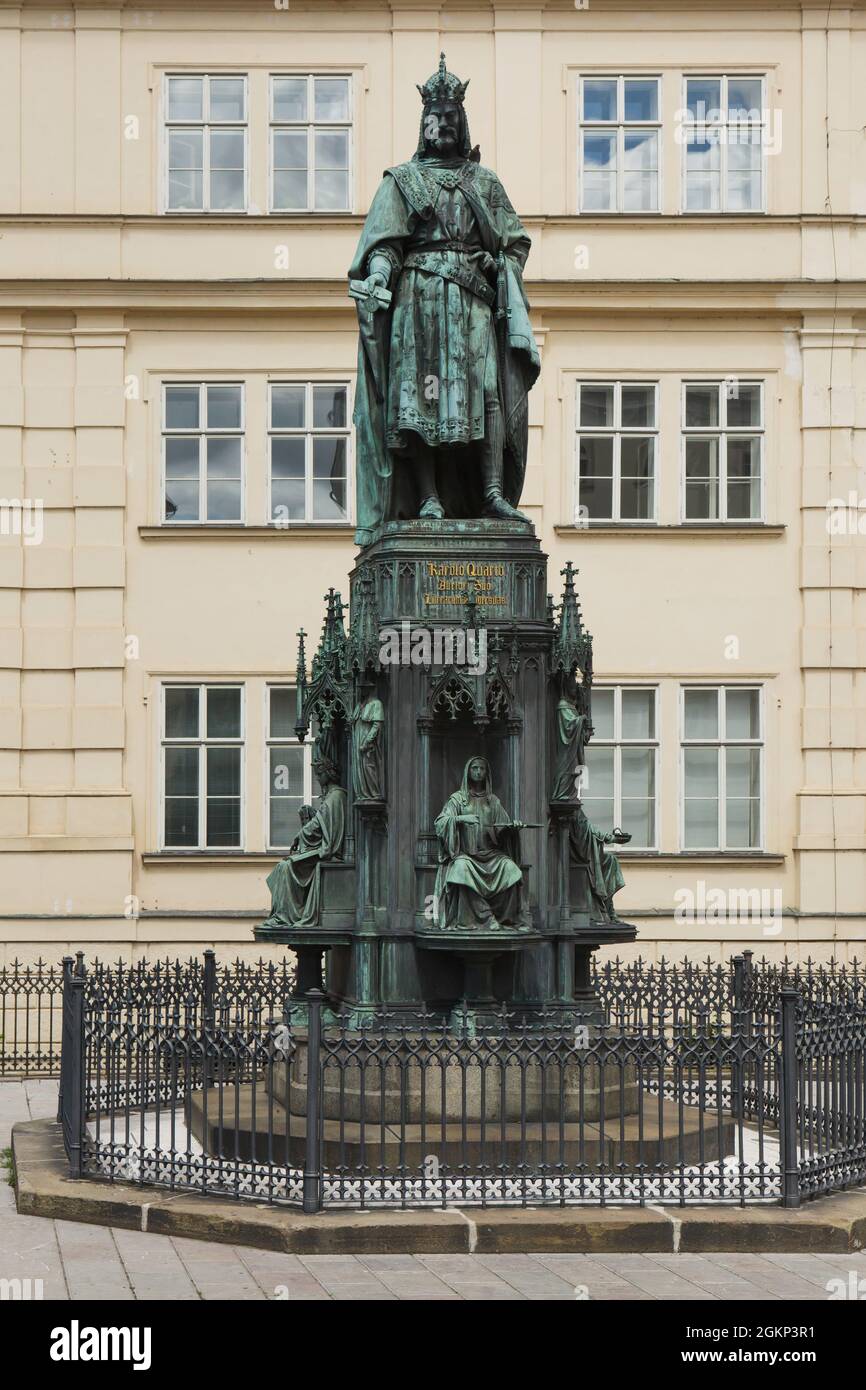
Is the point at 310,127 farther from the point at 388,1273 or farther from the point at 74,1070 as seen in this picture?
the point at 388,1273

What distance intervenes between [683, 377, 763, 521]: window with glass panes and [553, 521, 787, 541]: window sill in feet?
0.53

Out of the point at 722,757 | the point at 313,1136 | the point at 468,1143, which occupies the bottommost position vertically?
the point at 468,1143

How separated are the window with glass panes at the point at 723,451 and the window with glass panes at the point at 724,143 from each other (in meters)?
2.26

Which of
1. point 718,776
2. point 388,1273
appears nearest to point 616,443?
point 718,776

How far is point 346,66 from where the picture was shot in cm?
2370

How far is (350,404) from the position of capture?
23469 mm

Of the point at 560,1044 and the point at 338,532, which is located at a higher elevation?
the point at 338,532

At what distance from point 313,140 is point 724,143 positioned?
5.01 m

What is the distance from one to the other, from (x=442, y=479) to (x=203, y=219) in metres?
12.0

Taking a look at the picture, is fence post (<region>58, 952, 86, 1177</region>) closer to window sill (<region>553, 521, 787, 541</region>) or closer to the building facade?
the building facade

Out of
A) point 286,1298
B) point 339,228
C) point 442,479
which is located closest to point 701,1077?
point 286,1298

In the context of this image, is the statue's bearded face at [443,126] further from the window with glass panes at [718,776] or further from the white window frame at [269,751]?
the window with glass panes at [718,776]

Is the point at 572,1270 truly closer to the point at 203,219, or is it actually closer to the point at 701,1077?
the point at 701,1077

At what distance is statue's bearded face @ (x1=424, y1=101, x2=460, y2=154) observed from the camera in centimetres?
1275
